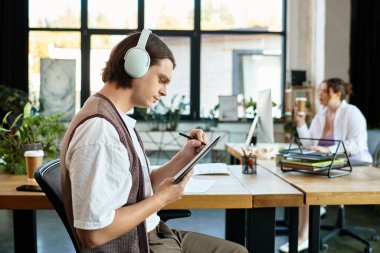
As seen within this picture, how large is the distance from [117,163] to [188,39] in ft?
17.6

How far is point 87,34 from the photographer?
628cm

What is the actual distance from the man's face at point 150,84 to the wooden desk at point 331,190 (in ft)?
2.58

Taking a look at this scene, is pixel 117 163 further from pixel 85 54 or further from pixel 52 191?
pixel 85 54

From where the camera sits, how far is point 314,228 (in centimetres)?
200

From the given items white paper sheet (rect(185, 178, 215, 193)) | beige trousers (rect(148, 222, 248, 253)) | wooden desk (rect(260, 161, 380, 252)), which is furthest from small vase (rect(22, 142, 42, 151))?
wooden desk (rect(260, 161, 380, 252))

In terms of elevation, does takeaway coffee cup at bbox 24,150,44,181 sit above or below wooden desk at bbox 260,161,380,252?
above

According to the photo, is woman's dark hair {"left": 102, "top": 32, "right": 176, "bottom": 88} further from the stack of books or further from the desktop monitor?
the desktop monitor

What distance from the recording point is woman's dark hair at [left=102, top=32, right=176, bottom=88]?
→ 133cm

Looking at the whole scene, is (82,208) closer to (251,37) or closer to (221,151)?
(221,151)

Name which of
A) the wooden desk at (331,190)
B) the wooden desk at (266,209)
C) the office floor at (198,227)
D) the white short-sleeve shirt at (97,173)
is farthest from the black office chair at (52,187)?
Answer: the office floor at (198,227)

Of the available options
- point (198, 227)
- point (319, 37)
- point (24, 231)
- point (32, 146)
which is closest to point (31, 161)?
point (32, 146)

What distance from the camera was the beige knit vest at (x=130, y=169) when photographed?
1.22m

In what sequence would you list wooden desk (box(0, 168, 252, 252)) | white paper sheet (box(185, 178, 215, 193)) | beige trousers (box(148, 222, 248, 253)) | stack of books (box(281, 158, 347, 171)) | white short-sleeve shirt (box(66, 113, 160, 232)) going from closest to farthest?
white short-sleeve shirt (box(66, 113, 160, 232)), beige trousers (box(148, 222, 248, 253)), wooden desk (box(0, 168, 252, 252)), white paper sheet (box(185, 178, 215, 193)), stack of books (box(281, 158, 347, 171))

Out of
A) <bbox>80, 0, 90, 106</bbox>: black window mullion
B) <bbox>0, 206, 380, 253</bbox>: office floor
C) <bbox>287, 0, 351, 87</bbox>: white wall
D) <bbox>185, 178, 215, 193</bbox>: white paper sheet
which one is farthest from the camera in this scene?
<bbox>80, 0, 90, 106</bbox>: black window mullion
